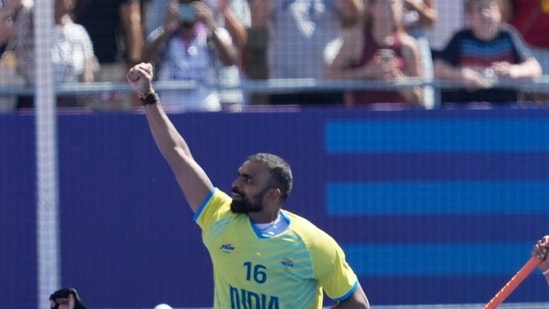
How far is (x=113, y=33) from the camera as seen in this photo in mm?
10250

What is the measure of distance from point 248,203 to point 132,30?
12.6 feet

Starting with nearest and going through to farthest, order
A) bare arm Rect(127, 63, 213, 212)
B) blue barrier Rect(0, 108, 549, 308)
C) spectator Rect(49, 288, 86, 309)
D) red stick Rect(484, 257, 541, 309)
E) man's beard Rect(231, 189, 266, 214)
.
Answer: red stick Rect(484, 257, 541, 309), man's beard Rect(231, 189, 266, 214), bare arm Rect(127, 63, 213, 212), spectator Rect(49, 288, 86, 309), blue barrier Rect(0, 108, 549, 308)

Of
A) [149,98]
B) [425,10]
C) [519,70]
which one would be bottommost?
[149,98]

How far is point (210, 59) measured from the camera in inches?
399

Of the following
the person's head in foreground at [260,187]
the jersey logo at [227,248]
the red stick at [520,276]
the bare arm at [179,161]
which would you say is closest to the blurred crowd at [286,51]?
the bare arm at [179,161]

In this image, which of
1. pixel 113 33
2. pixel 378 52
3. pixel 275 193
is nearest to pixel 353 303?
pixel 275 193

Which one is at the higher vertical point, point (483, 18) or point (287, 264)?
point (483, 18)

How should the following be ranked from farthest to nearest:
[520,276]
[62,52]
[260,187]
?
[62,52], [260,187], [520,276]

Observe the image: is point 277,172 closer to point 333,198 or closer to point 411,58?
point 333,198

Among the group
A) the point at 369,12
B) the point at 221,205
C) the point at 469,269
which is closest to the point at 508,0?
the point at 369,12

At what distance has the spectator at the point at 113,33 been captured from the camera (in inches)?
400

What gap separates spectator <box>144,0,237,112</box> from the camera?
10.1 metres

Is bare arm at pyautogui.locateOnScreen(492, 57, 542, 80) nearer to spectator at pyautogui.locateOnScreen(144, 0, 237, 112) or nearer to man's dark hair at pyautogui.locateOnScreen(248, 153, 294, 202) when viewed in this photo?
spectator at pyautogui.locateOnScreen(144, 0, 237, 112)

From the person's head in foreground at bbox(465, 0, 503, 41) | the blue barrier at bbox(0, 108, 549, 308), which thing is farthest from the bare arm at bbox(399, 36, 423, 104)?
the person's head in foreground at bbox(465, 0, 503, 41)
